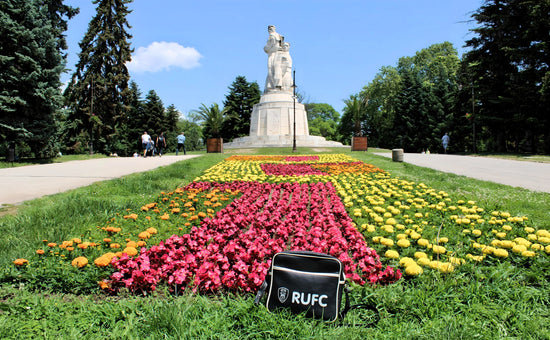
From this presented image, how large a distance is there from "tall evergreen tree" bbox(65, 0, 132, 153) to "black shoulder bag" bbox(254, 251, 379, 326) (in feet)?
88.2

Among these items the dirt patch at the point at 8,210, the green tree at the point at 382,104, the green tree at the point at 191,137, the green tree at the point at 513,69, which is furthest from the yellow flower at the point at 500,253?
the green tree at the point at 191,137

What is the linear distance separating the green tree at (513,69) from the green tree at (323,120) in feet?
132

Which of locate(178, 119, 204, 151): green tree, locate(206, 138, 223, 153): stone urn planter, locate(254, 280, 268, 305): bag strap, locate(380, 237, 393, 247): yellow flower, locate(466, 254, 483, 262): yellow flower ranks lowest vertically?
locate(254, 280, 268, 305): bag strap

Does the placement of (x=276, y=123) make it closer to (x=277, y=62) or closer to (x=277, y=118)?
(x=277, y=118)

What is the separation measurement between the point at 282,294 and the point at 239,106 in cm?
5178

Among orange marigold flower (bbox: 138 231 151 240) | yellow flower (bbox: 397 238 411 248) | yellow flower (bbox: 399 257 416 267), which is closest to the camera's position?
yellow flower (bbox: 399 257 416 267)

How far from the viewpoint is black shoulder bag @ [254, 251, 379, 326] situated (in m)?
2.05

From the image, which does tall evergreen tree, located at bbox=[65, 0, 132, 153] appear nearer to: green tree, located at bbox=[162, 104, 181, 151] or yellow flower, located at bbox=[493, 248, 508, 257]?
green tree, located at bbox=[162, 104, 181, 151]

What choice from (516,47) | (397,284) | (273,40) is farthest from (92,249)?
(273,40)

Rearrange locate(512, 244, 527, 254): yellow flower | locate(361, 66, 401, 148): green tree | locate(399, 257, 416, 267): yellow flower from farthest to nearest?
locate(361, 66, 401, 148): green tree
locate(512, 244, 527, 254): yellow flower
locate(399, 257, 416, 267): yellow flower

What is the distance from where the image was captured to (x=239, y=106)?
52406mm

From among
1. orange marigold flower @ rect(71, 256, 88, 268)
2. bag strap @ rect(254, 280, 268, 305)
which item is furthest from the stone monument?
bag strap @ rect(254, 280, 268, 305)

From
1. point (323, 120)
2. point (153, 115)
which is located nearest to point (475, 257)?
point (153, 115)

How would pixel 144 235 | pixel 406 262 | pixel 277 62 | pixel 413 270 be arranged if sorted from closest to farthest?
pixel 413 270
pixel 406 262
pixel 144 235
pixel 277 62
